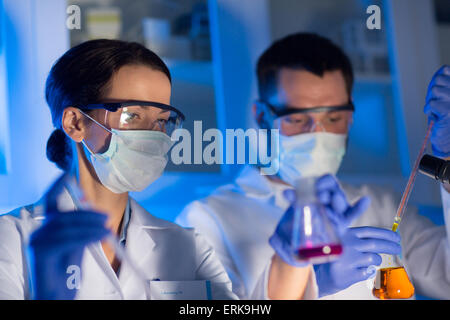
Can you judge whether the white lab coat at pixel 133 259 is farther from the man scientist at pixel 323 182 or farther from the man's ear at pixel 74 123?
the man's ear at pixel 74 123

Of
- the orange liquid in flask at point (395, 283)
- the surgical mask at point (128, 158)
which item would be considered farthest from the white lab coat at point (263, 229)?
the surgical mask at point (128, 158)

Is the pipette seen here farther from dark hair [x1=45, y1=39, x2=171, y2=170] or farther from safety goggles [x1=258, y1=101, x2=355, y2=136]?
dark hair [x1=45, y1=39, x2=171, y2=170]

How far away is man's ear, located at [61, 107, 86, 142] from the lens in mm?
1516

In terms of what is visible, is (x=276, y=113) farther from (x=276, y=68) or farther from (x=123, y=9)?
(x=123, y=9)

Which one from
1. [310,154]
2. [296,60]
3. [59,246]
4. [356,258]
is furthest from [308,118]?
[59,246]

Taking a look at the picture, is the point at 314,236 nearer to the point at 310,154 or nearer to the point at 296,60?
the point at 310,154

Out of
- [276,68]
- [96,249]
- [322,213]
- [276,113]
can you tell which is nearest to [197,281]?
[96,249]

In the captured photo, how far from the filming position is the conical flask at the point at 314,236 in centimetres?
141

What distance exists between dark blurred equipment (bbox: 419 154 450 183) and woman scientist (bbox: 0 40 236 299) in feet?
2.29

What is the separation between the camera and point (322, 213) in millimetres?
1478

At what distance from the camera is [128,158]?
59.2 inches

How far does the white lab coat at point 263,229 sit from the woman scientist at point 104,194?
10 cm

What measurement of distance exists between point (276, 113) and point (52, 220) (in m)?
0.76

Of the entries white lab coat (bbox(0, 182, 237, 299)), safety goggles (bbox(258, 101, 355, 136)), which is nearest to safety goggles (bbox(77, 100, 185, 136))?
white lab coat (bbox(0, 182, 237, 299))
